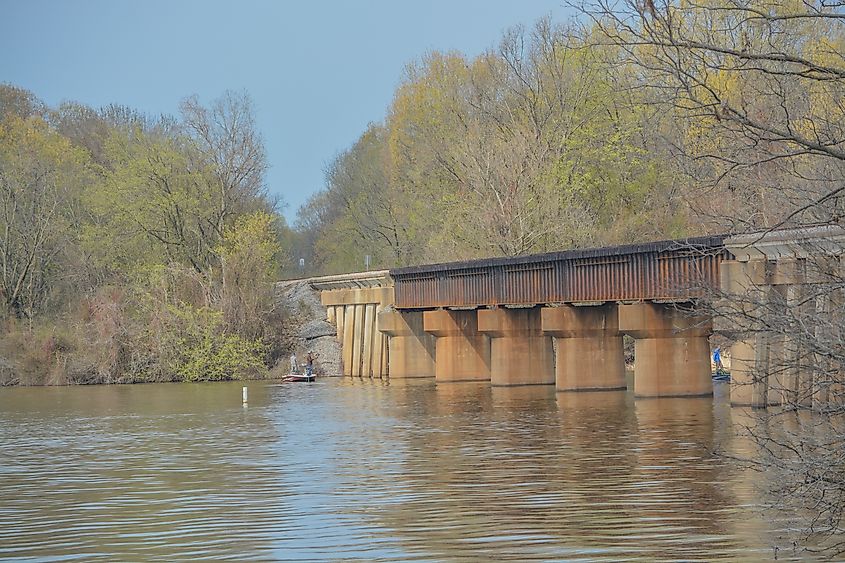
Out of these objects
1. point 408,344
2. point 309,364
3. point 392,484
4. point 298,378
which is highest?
point 408,344

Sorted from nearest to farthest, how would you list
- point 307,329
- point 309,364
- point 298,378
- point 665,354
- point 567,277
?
point 665,354 → point 567,277 → point 298,378 → point 309,364 → point 307,329

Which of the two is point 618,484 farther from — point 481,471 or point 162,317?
point 162,317

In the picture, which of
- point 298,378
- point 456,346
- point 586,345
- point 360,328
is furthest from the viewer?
point 360,328

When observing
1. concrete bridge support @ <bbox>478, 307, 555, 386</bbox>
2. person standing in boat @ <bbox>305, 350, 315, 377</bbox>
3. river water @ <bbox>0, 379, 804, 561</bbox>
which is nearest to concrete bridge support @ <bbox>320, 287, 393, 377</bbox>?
person standing in boat @ <bbox>305, 350, 315, 377</bbox>

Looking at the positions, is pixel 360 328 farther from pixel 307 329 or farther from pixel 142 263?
pixel 142 263

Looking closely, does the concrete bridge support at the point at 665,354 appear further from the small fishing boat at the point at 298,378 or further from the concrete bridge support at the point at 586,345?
the small fishing boat at the point at 298,378

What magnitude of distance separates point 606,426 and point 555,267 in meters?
11.6

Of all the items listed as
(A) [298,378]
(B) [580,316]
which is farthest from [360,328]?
Answer: (B) [580,316]

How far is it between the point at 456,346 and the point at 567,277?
437 inches

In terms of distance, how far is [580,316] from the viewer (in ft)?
138

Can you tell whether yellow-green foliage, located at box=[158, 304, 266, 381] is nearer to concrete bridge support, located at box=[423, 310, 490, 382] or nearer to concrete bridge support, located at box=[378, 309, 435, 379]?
concrete bridge support, located at box=[378, 309, 435, 379]

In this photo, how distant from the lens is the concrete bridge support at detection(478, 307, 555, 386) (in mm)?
47344

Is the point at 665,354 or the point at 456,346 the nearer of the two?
the point at 665,354

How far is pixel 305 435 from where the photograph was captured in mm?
32688
